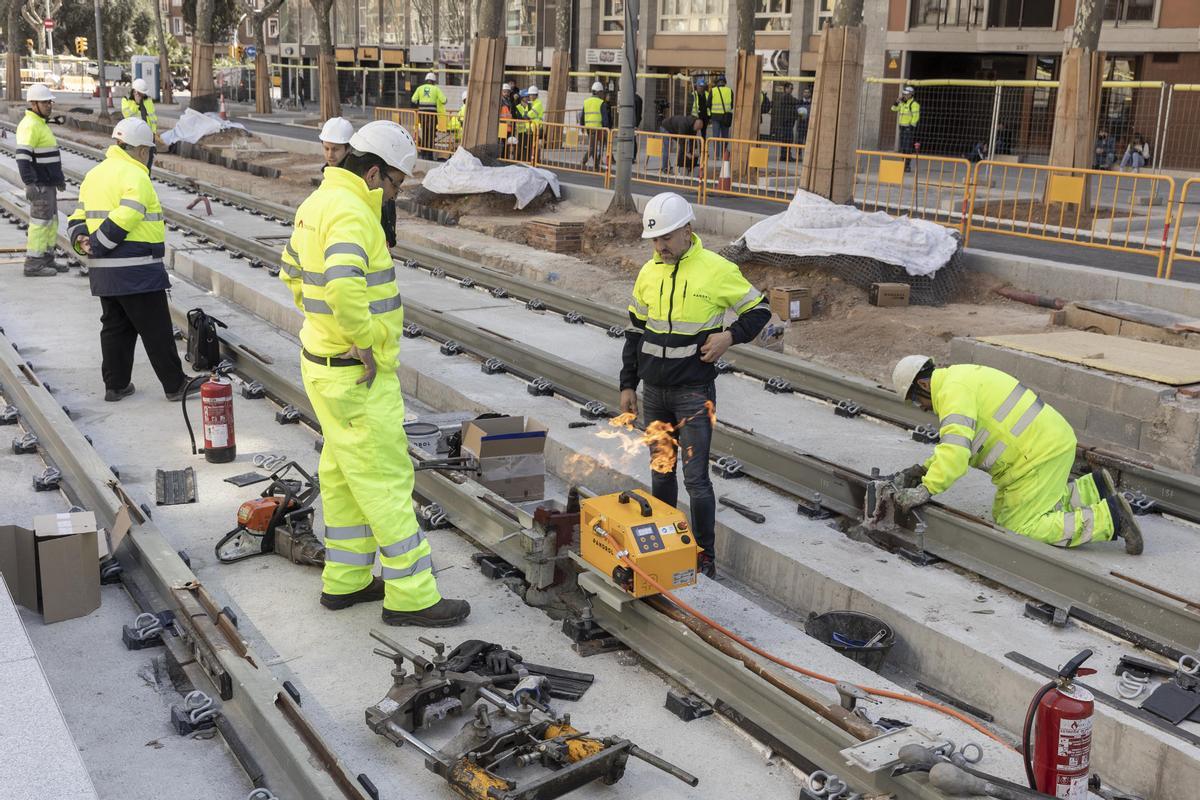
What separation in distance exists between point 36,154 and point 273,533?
961 cm

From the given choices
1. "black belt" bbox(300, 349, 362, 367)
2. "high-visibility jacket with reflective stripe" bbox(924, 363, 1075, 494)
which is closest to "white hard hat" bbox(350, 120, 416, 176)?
"black belt" bbox(300, 349, 362, 367)

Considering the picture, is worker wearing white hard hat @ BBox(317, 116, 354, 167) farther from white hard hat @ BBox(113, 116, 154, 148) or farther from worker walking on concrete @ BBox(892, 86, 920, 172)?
worker walking on concrete @ BBox(892, 86, 920, 172)

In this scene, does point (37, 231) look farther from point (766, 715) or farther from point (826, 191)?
point (766, 715)

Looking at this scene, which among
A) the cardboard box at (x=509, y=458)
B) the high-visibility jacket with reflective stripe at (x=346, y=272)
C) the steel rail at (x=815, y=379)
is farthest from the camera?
the steel rail at (x=815, y=379)

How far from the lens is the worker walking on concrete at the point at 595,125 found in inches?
981

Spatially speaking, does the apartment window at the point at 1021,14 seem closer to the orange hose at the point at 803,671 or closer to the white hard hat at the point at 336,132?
the white hard hat at the point at 336,132

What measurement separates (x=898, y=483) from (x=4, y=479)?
578 centimetres

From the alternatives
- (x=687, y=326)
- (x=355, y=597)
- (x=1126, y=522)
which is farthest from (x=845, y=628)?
(x=355, y=597)

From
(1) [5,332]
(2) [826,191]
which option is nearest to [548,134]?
(2) [826,191]

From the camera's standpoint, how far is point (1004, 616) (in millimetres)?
6312

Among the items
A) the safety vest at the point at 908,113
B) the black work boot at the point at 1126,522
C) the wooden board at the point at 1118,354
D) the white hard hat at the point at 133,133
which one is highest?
the safety vest at the point at 908,113

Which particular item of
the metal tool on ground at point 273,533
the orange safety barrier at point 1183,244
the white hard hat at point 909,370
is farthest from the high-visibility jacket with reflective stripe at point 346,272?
the orange safety barrier at point 1183,244

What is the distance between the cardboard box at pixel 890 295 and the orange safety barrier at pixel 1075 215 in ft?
7.83

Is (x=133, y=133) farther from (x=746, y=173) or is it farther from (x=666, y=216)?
(x=746, y=173)
